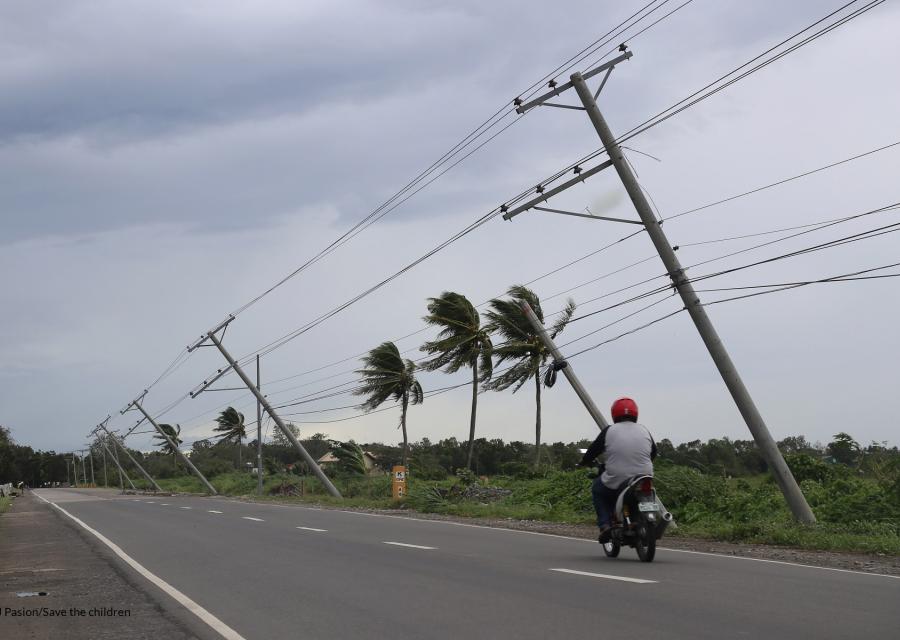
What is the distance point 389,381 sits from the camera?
55.0m

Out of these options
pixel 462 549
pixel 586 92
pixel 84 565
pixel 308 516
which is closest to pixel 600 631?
pixel 462 549

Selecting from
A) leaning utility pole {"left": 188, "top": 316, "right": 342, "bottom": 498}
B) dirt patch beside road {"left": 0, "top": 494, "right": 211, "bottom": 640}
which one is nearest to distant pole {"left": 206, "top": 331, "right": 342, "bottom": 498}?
leaning utility pole {"left": 188, "top": 316, "right": 342, "bottom": 498}

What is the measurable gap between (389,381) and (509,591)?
152 feet

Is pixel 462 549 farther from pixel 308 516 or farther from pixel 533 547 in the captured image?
pixel 308 516

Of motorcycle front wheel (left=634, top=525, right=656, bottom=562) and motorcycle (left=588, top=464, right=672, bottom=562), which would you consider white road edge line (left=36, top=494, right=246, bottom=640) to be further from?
motorcycle front wheel (left=634, top=525, right=656, bottom=562)

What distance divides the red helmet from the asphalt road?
167 centimetres

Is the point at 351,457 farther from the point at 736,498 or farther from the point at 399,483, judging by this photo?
the point at 736,498

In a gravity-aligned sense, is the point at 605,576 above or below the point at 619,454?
below

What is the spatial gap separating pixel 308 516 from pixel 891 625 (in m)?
18.9

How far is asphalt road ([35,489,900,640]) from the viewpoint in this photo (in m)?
7.09

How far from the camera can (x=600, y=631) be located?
22.4 feet

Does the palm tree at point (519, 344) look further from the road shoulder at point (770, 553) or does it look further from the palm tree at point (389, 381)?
the road shoulder at point (770, 553)

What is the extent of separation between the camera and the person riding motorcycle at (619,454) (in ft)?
35.1

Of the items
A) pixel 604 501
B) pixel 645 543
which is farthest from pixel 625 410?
pixel 645 543
